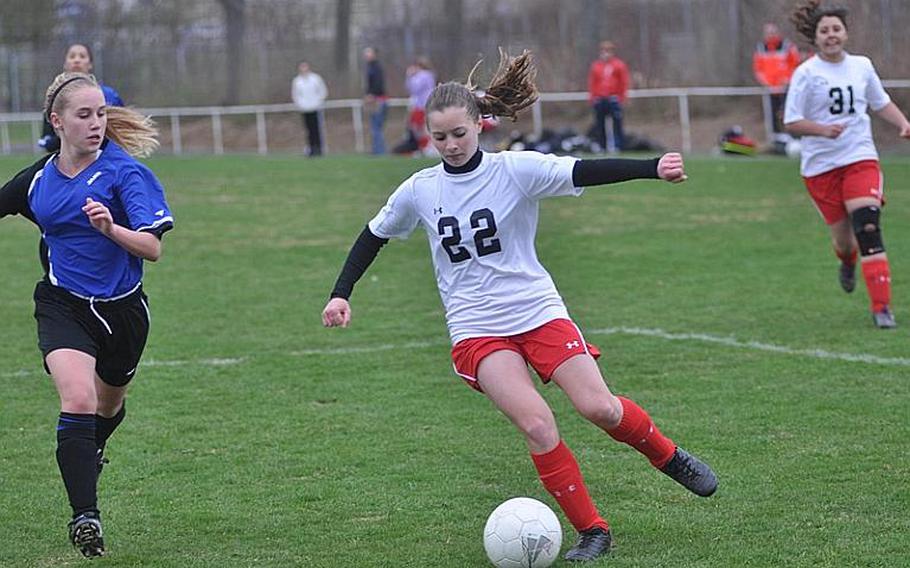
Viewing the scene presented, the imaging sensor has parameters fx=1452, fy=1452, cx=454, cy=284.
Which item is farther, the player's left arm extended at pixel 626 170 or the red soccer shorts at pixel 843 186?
the red soccer shorts at pixel 843 186

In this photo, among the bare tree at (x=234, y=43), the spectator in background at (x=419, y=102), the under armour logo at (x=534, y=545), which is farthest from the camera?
the bare tree at (x=234, y=43)

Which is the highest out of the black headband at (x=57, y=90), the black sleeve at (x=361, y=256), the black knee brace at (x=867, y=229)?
the black headband at (x=57, y=90)

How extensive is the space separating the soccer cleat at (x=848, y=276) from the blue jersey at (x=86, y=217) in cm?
610

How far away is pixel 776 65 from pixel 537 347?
2015cm

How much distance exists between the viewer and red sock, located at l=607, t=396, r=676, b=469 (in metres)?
5.10

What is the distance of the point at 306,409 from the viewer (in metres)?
7.67

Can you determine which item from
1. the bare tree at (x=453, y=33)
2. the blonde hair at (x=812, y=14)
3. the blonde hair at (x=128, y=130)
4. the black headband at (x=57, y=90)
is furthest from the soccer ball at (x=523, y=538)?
the bare tree at (x=453, y=33)

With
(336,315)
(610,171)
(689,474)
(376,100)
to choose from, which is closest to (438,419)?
(336,315)

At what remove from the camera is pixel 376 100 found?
29.1 meters

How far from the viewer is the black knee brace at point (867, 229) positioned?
9.33 meters

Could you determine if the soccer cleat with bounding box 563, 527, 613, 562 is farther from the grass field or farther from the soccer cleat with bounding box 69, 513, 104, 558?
the soccer cleat with bounding box 69, 513, 104, 558

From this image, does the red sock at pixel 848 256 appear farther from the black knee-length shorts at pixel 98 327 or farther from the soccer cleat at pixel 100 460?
the black knee-length shorts at pixel 98 327

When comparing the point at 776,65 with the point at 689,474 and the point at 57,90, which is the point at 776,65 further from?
the point at 57,90

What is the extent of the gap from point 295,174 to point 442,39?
12.9m
